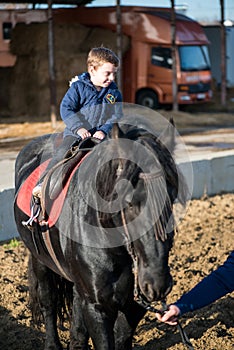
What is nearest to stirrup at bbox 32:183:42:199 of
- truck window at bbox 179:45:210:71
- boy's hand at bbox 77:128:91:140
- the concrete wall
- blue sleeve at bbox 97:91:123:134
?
boy's hand at bbox 77:128:91:140

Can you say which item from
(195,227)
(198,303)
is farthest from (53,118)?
(198,303)

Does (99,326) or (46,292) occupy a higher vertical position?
(99,326)

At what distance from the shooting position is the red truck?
2158 cm

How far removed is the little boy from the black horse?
0.51 metres

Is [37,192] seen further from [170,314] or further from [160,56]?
[160,56]

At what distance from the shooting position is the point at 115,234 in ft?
11.4

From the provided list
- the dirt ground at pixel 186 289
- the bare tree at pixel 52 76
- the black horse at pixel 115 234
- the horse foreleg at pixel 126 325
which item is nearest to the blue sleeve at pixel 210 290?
the black horse at pixel 115 234

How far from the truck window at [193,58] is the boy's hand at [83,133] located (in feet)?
60.7

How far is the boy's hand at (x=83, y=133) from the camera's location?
4263mm

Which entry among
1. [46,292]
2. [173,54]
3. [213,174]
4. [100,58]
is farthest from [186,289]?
[173,54]

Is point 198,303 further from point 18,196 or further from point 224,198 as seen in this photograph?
point 224,198

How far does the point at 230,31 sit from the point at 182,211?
29593 millimetres

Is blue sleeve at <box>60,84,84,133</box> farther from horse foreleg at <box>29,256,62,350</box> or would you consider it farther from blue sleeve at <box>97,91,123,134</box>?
horse foreleg at <box>29,256,62,350</box>

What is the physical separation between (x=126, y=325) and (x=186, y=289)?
5.83ft
